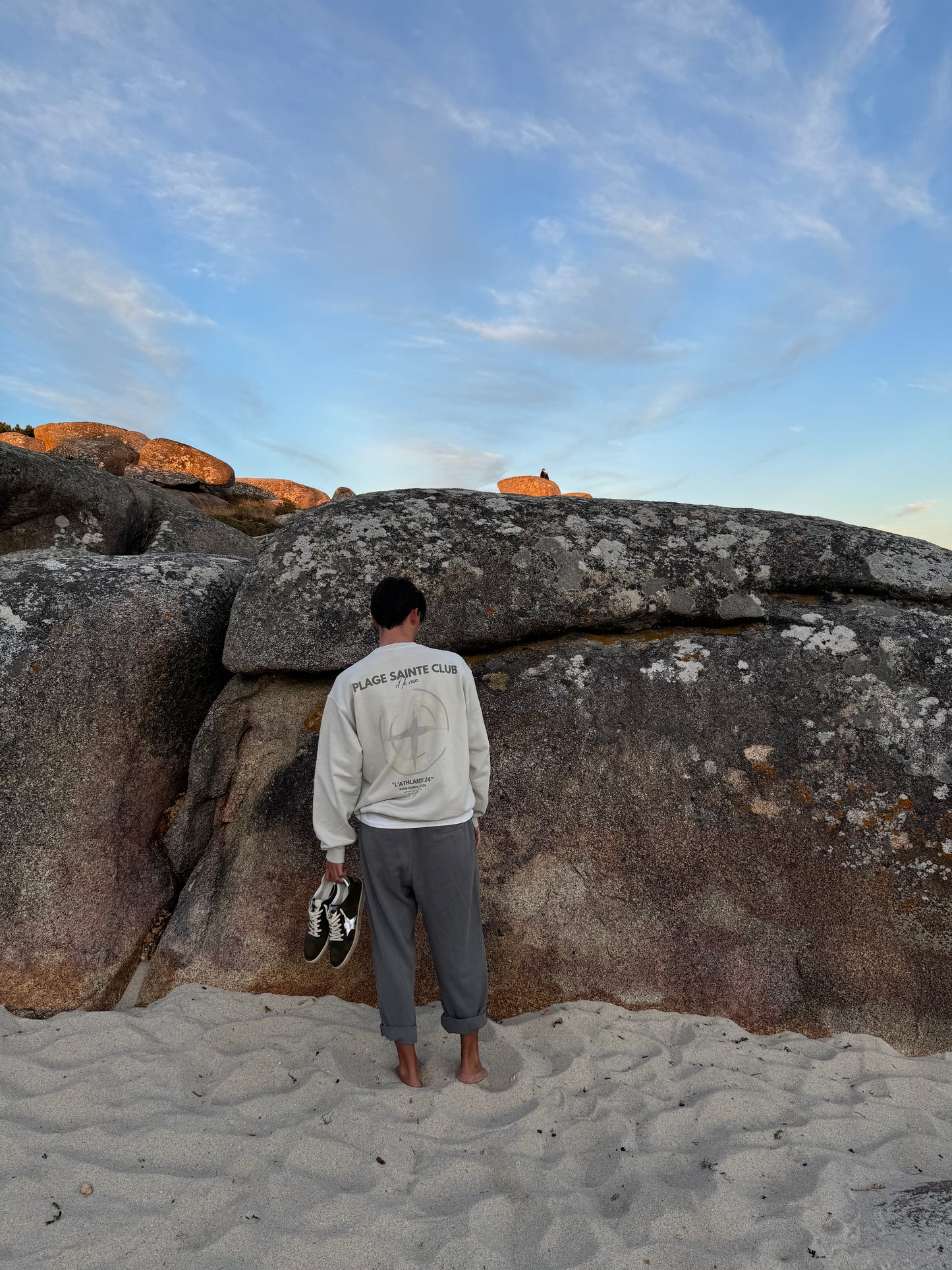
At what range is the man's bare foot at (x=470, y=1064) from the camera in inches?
123

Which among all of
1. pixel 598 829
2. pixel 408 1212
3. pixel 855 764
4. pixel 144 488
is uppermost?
pixel 144 488

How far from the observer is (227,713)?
167 inches

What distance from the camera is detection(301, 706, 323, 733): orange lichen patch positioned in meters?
4.14

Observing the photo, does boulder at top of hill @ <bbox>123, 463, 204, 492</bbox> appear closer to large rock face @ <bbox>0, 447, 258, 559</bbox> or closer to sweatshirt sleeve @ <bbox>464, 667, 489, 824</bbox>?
large rock face @ <bbox>0, 447, 258, 559</bbox>

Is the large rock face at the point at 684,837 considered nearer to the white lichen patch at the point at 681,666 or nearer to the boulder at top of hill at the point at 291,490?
the white lichen patch at the point at 681,666

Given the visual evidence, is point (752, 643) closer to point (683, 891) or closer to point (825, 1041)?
point (683, 891)

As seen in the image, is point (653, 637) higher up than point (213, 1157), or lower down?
higher up

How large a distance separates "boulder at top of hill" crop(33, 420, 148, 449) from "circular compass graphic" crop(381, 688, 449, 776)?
3155cm

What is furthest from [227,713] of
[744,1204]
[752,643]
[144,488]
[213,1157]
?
[144,488]

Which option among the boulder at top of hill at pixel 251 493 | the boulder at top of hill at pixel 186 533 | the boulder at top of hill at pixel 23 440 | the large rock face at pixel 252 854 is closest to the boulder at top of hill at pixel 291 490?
Answer: the boulder at top of hill at pixel 251 493

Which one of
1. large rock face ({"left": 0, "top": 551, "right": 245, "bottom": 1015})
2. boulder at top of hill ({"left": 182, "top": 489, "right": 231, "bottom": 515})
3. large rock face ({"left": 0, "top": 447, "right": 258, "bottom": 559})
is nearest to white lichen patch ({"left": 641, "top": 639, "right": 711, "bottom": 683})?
large rock face ({"left": 0, "top": 551, "right": 245, "bottom": 1015})

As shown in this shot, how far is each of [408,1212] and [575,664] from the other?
98.4 inches

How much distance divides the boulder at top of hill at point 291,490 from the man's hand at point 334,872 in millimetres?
30324

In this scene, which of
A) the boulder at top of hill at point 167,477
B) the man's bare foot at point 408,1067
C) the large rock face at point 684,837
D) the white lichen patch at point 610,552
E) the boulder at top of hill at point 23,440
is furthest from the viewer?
the boulder at top of hill at point 23,440
